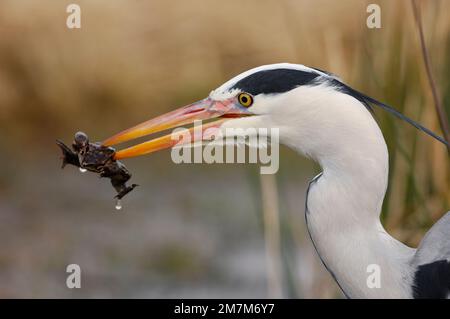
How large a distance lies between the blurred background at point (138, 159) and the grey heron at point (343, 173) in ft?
4.59

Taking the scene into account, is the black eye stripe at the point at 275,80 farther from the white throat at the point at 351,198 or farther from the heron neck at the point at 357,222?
the heron neck at the point at 357,222

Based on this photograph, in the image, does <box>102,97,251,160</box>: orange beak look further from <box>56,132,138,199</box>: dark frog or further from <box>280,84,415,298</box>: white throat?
<box>280,84,415,298</box>: white throat

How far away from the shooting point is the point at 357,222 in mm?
2549

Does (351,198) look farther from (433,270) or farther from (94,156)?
(94,156)

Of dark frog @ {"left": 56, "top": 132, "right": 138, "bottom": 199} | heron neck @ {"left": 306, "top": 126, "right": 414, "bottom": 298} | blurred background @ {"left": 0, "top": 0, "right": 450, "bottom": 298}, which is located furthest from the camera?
blurred background @ {"left": 0, "top": 0, "right": 450, "bottom": 298}

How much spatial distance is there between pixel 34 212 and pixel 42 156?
2.10ft

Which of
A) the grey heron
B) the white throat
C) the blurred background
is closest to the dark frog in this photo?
the grey heron

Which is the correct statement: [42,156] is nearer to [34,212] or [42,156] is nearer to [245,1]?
[34,212]

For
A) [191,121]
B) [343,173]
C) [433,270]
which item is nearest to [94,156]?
[191,121]

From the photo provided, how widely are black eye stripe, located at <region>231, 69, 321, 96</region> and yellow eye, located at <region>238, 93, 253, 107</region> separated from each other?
0.01 metres

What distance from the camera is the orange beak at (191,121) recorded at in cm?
268

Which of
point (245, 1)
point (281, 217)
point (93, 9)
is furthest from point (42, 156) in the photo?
point (281, 217)

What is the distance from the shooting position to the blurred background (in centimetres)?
526

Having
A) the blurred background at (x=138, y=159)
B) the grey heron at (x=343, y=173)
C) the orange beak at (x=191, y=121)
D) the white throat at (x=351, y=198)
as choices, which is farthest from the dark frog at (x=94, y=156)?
the blurred background at (x=138, y=159)
